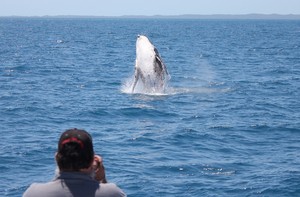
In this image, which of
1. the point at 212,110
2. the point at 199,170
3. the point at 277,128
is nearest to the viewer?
the point at 199,170

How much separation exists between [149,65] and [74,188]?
24.6 metres

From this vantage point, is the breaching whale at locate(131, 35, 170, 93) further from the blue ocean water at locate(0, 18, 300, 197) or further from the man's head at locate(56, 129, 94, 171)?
the man's head at locate(56, 129, 94, 171)

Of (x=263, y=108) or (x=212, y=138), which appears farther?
(x=263, y=108)

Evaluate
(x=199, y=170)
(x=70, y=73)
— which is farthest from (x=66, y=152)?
(x=70, y=73)

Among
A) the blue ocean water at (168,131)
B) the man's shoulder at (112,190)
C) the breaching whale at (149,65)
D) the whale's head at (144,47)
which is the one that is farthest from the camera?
the whale's head at (144,47)

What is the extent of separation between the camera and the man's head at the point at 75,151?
5102 mm

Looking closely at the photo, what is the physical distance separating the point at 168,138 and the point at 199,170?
173 inches

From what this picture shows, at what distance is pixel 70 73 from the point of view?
146 ft

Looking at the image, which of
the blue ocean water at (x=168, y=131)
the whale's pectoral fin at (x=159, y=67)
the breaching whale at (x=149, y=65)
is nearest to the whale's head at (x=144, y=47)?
the breaching whale at (x=149, y=65)

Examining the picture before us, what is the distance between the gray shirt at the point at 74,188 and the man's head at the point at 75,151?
3.6 inches

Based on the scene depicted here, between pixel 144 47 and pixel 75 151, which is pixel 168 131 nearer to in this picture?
pixel 144 47

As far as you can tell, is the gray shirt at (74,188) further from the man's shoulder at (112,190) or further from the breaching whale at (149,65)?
the breaching whale at (149,65)

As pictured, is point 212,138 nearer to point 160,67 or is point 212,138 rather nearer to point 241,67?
point 160,67

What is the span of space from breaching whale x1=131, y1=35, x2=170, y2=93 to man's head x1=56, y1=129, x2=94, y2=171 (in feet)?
80.0
